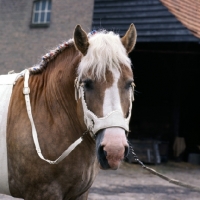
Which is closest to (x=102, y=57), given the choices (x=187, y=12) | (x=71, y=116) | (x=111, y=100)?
(x=111, y=100)

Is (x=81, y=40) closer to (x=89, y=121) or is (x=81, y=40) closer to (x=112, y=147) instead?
(x=89, y=121)

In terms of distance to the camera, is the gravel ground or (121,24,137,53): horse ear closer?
(121,24,137,53): horse ear

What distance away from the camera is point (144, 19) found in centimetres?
1002

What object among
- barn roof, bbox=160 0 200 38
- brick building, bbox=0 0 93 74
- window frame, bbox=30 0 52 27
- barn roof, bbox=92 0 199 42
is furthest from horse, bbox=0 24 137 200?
window frame, bbox=30 0 52 27

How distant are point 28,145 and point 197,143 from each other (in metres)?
10.8

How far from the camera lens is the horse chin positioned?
2.30 meters

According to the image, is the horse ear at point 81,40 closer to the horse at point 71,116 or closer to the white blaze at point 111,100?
the horse at point 71,116

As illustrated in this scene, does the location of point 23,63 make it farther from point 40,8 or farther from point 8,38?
point 40,8

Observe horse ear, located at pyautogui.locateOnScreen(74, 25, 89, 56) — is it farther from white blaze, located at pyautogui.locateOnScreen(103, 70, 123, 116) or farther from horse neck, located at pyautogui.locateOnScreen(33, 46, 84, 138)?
white blaze, located at pyautogui.locateOnScreen(103, 70, 123, 116)

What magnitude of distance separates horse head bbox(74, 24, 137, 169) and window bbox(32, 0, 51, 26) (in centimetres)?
1257

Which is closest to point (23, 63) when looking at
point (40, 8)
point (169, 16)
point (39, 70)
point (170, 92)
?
point (40, 8)

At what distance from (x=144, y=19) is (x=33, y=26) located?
21.6 ft

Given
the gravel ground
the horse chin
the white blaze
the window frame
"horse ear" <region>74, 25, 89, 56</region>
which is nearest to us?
the horse chin

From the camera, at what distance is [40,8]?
15.1 m
